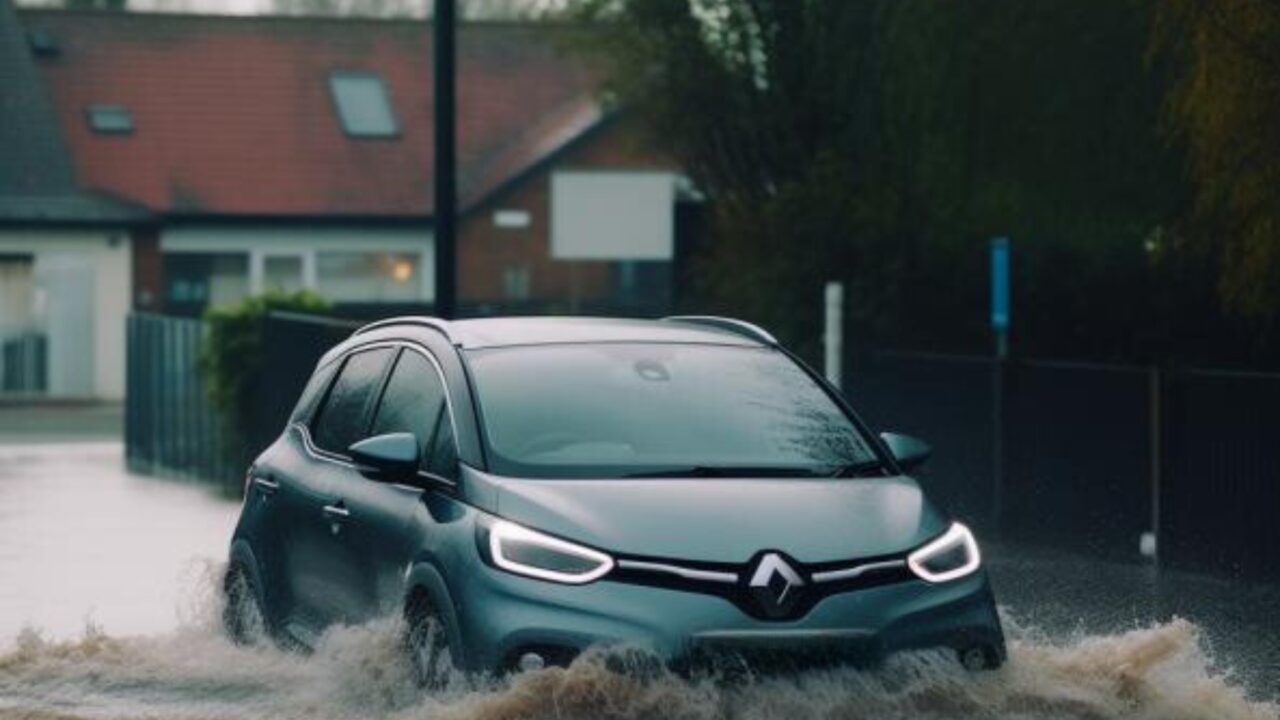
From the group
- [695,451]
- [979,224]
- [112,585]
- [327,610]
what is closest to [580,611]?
[695,451]

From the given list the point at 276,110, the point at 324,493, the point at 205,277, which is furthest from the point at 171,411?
the point at 276,110

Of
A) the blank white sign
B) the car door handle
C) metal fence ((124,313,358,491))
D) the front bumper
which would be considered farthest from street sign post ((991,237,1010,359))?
the front bumper

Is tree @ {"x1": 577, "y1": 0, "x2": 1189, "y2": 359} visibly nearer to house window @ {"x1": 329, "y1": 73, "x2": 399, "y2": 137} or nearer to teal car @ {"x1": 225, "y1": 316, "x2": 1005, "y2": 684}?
teal car @ {"x1": 225, "y1": 316, "x2": 1005, "y2": 684}

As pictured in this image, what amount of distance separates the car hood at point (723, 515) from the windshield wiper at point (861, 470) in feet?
0.73

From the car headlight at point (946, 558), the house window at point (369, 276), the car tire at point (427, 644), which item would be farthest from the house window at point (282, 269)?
the car headlight at point (946, 558)

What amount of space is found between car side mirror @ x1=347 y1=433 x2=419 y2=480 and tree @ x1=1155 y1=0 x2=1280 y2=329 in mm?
8546

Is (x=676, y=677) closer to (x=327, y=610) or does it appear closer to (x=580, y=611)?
(x=580, y=611)

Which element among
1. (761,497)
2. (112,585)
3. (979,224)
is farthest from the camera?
(979,224)

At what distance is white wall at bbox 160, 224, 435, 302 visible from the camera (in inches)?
2110

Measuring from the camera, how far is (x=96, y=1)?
85.8 meters

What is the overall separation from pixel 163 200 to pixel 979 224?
32232 millimetres

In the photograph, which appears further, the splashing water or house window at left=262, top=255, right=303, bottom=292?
house window at left=262, top=255, right=303, bottom=292

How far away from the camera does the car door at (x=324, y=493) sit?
36.1ft

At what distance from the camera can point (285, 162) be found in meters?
54.5
